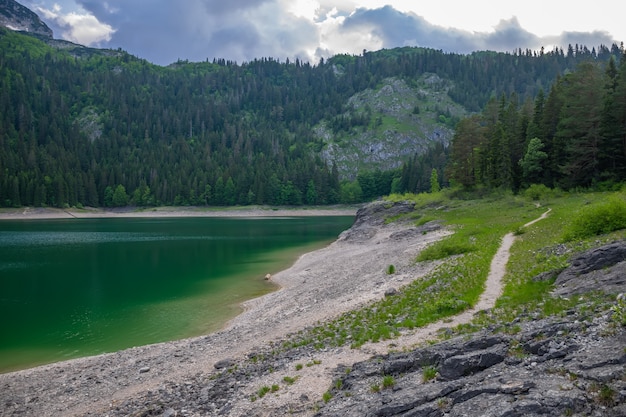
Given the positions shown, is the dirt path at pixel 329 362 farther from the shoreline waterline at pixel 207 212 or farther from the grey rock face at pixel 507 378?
the shoreline waterline at pixel 207 212

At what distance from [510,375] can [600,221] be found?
61.8ft

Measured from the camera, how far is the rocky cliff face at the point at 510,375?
25.3 ft

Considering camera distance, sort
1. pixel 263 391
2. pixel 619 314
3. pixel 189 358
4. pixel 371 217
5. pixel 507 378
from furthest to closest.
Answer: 1. pixel 371 217
2. pixel 189 358
3. pixel 263 391
4. pixel 619 314
5. pixel 507 378

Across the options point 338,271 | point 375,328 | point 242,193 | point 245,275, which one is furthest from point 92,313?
point 242,193

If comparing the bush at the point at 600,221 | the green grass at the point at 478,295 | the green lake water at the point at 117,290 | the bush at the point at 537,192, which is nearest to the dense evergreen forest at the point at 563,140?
the bush at the point at 537,192

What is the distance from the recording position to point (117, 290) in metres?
40.2

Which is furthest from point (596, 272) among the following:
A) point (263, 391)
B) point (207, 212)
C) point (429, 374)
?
point (207, 212)

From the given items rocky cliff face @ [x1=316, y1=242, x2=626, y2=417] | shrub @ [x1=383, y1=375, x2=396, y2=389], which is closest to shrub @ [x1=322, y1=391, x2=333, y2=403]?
rocky cliff face @ [x1=316, y1=242, x2=626, y2=417]

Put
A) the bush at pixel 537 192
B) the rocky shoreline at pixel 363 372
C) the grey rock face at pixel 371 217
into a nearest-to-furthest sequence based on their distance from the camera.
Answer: the rocky shoreline at pixel 363 372 → the bush at pixel 537 192 → the grey rock face at pixel 371 217

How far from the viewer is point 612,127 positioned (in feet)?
167

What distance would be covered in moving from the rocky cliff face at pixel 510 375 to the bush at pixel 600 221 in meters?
10.5

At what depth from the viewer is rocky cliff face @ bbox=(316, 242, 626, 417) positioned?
770cm

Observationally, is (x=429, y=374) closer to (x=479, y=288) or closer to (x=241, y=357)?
(x=241, y=357)

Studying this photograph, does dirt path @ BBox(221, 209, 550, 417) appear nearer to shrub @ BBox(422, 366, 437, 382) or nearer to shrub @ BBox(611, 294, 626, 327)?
shrub @ BBox(422, 366, 437, 382)
